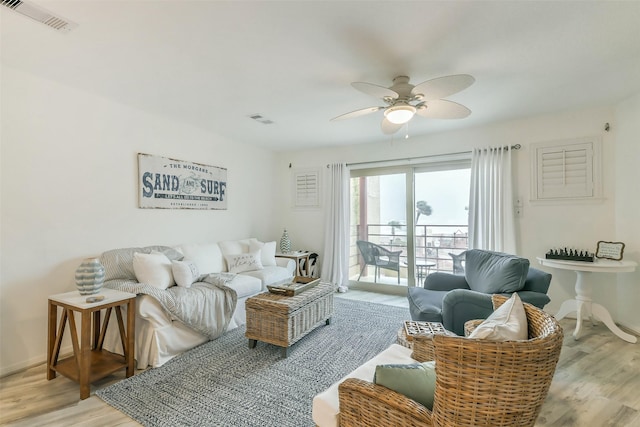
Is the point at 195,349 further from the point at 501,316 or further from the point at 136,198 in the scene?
the point at 501,316

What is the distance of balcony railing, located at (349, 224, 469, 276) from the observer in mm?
4288

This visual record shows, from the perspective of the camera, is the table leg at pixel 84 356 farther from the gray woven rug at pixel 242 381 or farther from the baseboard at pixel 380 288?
the baseboard at pixel 380 288

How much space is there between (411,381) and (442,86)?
1.88 metres

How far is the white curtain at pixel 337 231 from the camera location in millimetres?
4898

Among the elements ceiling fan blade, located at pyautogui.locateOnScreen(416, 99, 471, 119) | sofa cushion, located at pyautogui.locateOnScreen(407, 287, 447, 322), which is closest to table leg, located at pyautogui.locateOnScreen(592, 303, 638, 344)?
sofa cushion, located at pyautogui.locateOnScreen(407, 287, 447, 322)

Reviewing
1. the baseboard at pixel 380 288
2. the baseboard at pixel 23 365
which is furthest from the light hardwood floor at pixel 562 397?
the baseboard at pixel 380 288

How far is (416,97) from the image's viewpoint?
7.80 feet

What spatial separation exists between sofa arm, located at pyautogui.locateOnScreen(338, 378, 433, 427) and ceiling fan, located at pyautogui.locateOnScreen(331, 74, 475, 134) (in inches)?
72.3

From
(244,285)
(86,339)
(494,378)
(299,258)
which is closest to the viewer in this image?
(494,378)

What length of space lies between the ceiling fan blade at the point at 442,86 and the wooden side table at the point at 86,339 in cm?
267

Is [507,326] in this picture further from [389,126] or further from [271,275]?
[271,275]

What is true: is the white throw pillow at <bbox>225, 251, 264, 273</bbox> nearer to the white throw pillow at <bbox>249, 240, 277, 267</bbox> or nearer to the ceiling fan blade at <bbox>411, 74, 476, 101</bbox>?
the white throw pillow at <bbox>249, 240, 277, 267</bbox>

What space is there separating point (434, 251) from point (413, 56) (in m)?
2.99

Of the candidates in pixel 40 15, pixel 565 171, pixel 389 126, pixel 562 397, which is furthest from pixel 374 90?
pixel 565 171
